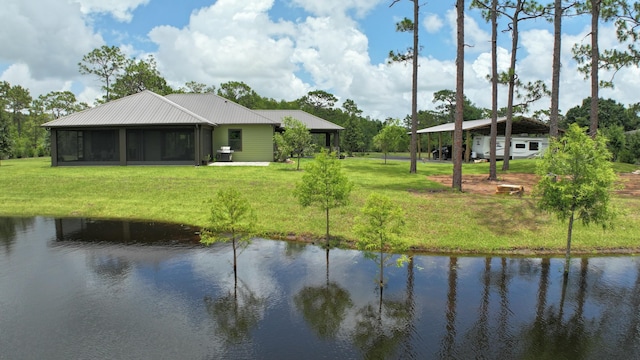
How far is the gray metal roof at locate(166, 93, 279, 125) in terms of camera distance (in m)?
Result: 30.9

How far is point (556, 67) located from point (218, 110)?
23793mm

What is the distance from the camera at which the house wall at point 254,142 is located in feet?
102

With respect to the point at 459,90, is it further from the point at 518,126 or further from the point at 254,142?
the point at 518,126

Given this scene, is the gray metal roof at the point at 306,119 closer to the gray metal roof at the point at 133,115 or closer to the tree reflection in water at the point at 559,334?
the gray metal roof at the point at 133,115

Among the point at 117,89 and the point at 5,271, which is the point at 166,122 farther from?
the point at 117,89

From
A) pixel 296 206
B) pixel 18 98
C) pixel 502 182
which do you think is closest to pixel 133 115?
pixel 296 206

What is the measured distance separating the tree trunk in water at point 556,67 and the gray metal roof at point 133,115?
19037 mm

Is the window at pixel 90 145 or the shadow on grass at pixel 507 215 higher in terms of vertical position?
the window at pixel 90 145

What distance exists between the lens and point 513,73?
2338 cm

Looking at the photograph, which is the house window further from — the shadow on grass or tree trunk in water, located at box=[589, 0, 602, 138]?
tree trunk in water, located at box=[589, 0, 602, 138]

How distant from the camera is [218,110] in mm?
32938

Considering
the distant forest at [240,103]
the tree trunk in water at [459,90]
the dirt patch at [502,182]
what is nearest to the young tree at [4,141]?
the distant forest at [240,103]

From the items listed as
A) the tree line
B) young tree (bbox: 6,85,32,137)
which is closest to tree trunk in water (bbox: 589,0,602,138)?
the tree line

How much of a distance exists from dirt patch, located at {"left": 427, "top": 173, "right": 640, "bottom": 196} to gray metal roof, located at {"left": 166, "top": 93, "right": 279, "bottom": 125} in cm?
1387
